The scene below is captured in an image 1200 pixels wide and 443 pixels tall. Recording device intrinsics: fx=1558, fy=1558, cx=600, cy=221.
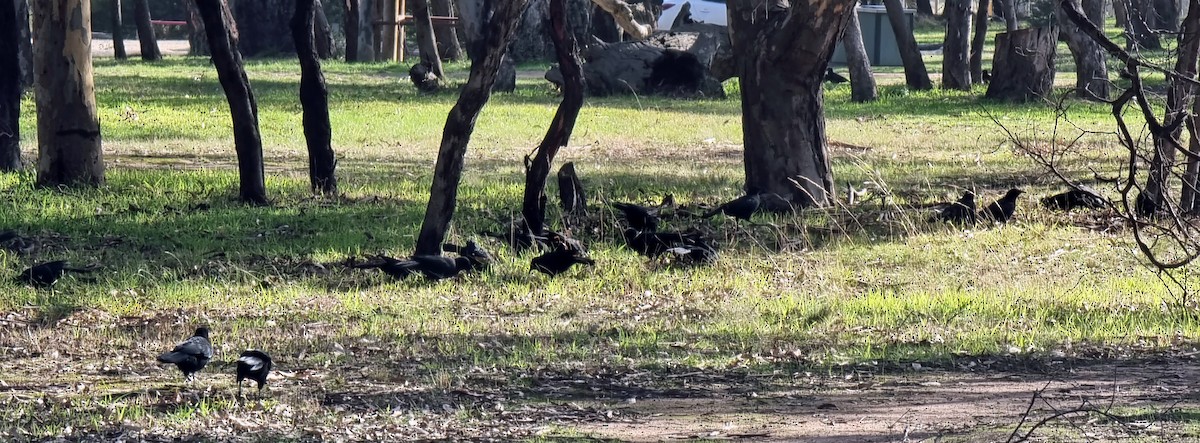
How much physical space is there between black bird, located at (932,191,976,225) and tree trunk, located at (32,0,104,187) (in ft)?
22.0

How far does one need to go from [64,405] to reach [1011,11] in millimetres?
24105

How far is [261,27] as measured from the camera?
1425 inches

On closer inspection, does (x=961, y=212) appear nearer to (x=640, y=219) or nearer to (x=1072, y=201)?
(x=1072, y=201)

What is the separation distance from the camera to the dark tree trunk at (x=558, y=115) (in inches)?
385

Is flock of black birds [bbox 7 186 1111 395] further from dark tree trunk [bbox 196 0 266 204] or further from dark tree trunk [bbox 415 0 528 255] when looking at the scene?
dark tree trunk [bbox 196 0 266 204]

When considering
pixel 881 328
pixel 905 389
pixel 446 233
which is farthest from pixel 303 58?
pixel 905 389

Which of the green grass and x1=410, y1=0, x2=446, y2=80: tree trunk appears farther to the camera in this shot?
x1=410, y1=0, x2=446, y2=80: tree trunk

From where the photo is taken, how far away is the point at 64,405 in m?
6.04

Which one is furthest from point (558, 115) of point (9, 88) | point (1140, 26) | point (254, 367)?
point (1140, 26)

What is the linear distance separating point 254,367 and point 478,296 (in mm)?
2901

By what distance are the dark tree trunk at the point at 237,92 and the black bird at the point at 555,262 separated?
3.28 m

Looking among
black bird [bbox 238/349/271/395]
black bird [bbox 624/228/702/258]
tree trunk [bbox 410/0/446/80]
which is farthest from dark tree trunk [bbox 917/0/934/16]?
black bird [bbox 238/349/271/395]

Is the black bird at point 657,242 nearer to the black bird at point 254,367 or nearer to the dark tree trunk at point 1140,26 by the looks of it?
the dark tree trunk at point 1140,26

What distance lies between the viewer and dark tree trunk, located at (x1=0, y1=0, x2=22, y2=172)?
43.2 feet
